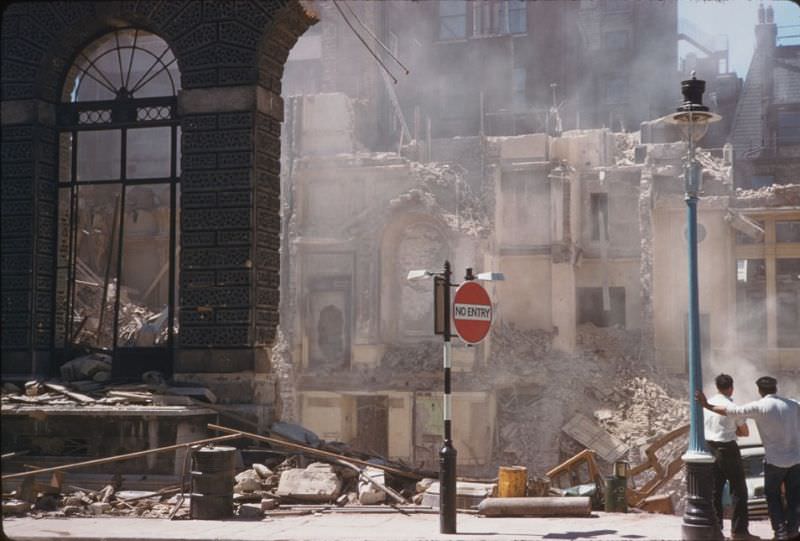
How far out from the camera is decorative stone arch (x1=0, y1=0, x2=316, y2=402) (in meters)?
16.8

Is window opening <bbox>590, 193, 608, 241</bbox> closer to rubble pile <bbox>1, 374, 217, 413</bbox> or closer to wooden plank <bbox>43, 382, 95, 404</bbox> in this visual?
rubble pile <bbox>1, 374, 217, 413</bbox>

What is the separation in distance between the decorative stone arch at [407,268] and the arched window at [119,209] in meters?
9.90

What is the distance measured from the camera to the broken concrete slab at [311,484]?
1435cm

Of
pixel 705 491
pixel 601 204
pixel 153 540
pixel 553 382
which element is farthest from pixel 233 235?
pixel 601 204

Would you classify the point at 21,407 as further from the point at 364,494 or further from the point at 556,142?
the point at 556,142

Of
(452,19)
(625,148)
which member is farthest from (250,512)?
(452,19)

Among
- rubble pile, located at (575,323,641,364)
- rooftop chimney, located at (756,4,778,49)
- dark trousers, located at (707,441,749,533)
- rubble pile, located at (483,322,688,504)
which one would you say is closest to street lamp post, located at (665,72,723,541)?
dark trousers, located at (707,441,749,533)

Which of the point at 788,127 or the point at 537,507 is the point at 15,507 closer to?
the point at 537,507

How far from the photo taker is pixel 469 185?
4709cm

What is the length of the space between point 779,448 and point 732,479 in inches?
27.1

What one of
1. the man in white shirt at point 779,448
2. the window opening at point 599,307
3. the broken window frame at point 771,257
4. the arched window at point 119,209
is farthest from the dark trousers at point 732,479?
the window opening at point 599,307

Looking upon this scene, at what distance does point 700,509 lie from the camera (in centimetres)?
1016

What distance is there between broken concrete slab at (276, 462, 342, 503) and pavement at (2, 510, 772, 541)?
0.79 m

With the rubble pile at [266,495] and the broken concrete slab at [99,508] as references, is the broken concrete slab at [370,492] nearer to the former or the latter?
the rubble pile at [266,495]
